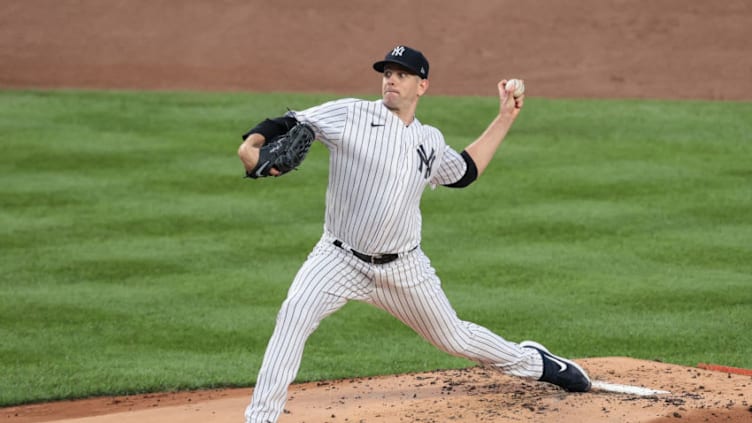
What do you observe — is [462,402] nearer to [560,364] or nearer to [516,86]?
[560,364]

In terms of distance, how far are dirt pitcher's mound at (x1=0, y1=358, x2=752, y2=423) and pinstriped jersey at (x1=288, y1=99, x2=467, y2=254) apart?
93 centimetres

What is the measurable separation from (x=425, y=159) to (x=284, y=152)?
825 mm

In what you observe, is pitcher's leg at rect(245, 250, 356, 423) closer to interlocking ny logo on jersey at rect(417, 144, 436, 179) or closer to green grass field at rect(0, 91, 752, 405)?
interlocking ny logo on jersey at rect(417, 144, 436, 179)

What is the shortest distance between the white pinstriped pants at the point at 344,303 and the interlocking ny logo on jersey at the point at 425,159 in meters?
0.39

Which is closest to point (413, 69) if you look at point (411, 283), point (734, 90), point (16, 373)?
point (411, 283)

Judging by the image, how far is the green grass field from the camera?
8234mm

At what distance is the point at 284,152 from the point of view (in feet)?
17.8

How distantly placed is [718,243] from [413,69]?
553cm

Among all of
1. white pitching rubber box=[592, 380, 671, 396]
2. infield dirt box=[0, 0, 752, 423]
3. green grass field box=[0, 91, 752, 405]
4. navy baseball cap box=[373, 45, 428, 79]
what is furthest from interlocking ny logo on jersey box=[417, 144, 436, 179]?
infield dirt box=[0, 0, 752, 423]

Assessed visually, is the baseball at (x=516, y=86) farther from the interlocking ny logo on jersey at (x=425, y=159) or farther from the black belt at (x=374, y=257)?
the black belt at (x=374, y=257)

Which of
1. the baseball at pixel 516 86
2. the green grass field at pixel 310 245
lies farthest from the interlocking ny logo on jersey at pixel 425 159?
the green grass field at pixel 310 245

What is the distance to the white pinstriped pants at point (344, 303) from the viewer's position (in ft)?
18.5

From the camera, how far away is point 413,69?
5840 mm

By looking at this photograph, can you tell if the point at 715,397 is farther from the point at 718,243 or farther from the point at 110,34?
the point at 110,34
